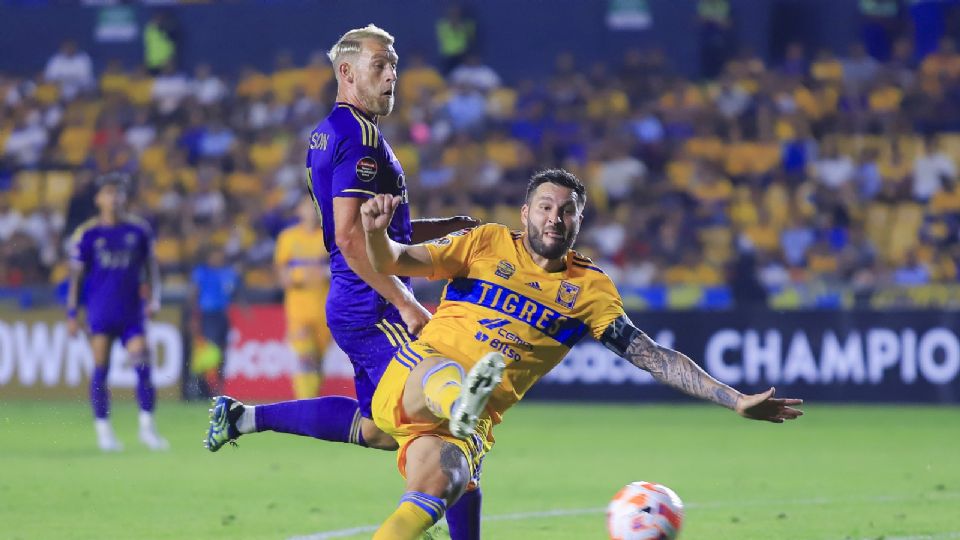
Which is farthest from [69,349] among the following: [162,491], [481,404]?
[481,404]

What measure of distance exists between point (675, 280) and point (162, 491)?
9.24 meters

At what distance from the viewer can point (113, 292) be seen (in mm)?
12234

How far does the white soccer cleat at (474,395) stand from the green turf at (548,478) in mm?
2425

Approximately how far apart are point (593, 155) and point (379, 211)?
577 inches

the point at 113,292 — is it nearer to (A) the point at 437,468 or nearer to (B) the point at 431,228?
(B) the point at 431,228

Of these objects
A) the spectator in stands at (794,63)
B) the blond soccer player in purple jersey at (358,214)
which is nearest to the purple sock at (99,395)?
the blond soccer player in purple jersey at (358,214)

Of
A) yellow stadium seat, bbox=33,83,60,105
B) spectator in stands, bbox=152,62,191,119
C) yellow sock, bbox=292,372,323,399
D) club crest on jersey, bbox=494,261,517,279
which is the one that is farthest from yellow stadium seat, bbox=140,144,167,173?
club crest on jersey, bbox=494,261,517,279

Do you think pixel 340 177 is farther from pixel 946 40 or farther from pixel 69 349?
pixel 946 40

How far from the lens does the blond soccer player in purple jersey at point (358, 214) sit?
591 cm

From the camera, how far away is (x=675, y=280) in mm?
17406

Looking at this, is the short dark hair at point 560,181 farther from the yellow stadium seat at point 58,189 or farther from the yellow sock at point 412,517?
the yellow stadium seat at point 58,189

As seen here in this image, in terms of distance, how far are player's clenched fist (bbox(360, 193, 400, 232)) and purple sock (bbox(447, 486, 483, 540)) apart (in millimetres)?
1246

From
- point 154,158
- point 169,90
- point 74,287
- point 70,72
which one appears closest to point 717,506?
point 74,287

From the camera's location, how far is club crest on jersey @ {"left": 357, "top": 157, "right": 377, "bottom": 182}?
19.6 ft
